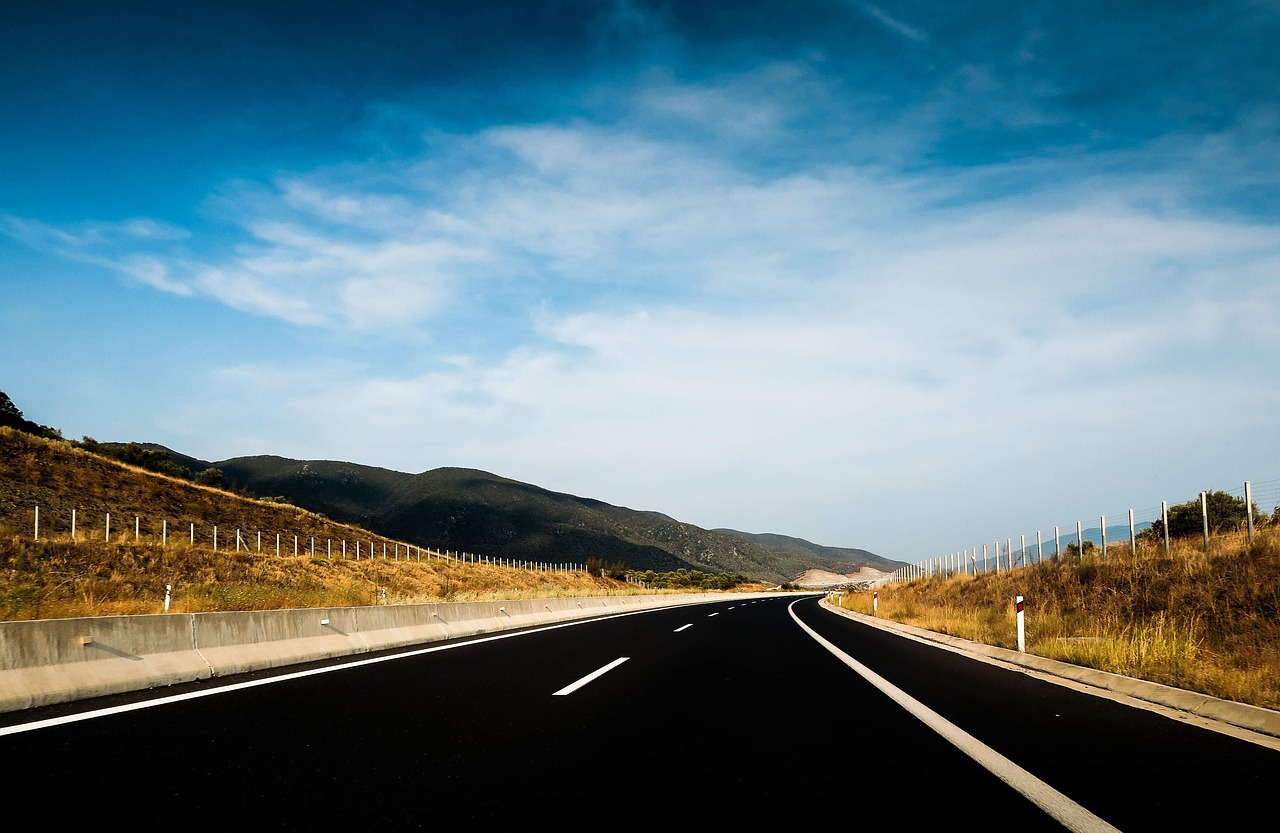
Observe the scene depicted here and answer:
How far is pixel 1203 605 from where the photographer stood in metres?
14.2

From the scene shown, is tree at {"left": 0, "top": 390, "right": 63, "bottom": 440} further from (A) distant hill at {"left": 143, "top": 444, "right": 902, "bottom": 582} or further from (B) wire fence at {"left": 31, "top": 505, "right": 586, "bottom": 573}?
(A) distant hill at {"left": 143, "top": 444, "right": 902, "bottom": 582}

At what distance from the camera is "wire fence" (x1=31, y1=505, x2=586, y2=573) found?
35.2 meters

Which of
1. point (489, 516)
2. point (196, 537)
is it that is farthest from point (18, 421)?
point (489, 516)

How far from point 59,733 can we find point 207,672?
3.31 metres

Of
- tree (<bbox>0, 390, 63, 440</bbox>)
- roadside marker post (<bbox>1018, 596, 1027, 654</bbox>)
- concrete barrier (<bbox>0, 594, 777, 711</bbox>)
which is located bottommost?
roadside marker post (<bbox>1018, 596, 1027, 654</bbox>)

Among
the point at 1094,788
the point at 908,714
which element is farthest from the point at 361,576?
the point at 1094,788

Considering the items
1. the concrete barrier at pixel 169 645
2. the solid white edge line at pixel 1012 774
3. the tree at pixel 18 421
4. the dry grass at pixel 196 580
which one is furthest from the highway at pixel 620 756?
the tree at pixel 18 421

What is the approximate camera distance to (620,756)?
585 centimetres

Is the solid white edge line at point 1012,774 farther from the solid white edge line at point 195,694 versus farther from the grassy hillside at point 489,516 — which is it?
the grassy hillside at point 489,516

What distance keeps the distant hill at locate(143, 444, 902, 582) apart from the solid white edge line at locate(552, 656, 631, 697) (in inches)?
3825

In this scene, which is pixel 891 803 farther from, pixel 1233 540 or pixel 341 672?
pixel 1233 540

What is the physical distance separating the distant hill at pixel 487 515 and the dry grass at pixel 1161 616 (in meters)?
90.1

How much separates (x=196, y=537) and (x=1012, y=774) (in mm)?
46734

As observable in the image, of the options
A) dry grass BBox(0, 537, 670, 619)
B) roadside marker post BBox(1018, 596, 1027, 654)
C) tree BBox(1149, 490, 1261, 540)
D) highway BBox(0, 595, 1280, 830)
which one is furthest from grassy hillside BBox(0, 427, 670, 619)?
tree BBox(1149, 490, 1261, 540)
